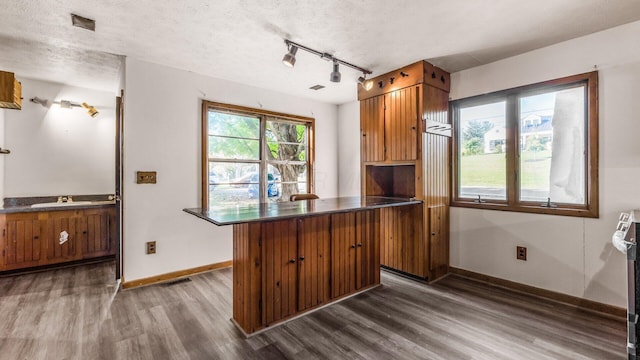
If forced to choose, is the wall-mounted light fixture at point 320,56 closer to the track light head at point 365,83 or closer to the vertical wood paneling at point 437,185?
the track light head at point 365,83

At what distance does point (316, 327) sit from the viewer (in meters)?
2.28

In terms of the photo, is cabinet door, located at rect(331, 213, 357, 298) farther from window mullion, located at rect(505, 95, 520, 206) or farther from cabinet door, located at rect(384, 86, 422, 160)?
window mullion, located at rect(505, 95, 520, 206)

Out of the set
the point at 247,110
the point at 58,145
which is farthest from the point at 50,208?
the point at 247,110

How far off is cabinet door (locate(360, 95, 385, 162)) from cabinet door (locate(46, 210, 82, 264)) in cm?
401

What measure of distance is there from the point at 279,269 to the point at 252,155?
7.57ft

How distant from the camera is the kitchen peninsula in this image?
2164 millimetres

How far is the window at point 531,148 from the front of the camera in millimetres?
2635

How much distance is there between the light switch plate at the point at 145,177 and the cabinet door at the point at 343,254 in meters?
2.15

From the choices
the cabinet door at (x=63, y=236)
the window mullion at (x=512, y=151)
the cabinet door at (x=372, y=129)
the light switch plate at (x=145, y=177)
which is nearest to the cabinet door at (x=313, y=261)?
the cabinet door at (x=372, y=129)

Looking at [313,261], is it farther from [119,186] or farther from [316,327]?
[119,186]

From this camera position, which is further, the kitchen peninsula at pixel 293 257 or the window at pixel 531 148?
the window at pixel 531 148

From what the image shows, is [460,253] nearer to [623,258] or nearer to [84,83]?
[623,258]

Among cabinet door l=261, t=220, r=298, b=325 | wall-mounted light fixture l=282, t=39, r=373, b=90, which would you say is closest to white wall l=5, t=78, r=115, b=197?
wall-mounted light fixture l=282, t=39, r=373, b=90

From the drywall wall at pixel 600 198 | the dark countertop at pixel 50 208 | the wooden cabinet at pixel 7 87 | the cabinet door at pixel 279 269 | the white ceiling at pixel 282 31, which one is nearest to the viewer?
the white ceiling at pixel 282 31
